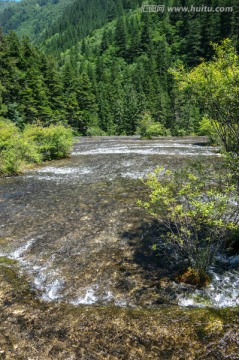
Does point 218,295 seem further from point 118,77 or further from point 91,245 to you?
point 118,77

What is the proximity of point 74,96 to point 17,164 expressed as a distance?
189 feet

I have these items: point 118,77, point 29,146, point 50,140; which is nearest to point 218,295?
point 29,146

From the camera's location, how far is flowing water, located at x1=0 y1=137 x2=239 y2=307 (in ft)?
24.9

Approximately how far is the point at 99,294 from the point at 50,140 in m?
22.0

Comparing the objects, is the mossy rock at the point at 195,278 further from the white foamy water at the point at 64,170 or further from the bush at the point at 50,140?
the bush at the point at 50,140

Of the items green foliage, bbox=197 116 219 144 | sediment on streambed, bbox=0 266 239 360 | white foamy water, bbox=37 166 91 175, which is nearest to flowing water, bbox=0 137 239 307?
sediment on streambed, bbox=0 266 239 360

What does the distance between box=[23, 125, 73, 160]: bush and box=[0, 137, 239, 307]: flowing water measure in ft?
30.6

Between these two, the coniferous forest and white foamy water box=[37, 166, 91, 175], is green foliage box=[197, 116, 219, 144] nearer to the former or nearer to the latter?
the coniferous forest

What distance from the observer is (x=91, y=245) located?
33.7 feet

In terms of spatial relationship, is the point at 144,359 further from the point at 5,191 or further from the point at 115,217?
the point at 5,191

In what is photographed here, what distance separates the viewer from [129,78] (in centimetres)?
Result: 12162

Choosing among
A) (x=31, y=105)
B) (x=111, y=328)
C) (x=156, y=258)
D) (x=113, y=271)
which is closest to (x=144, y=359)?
(x=111, y=328)

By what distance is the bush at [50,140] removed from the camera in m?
27.7

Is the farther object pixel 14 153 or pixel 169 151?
pixel 169 151
